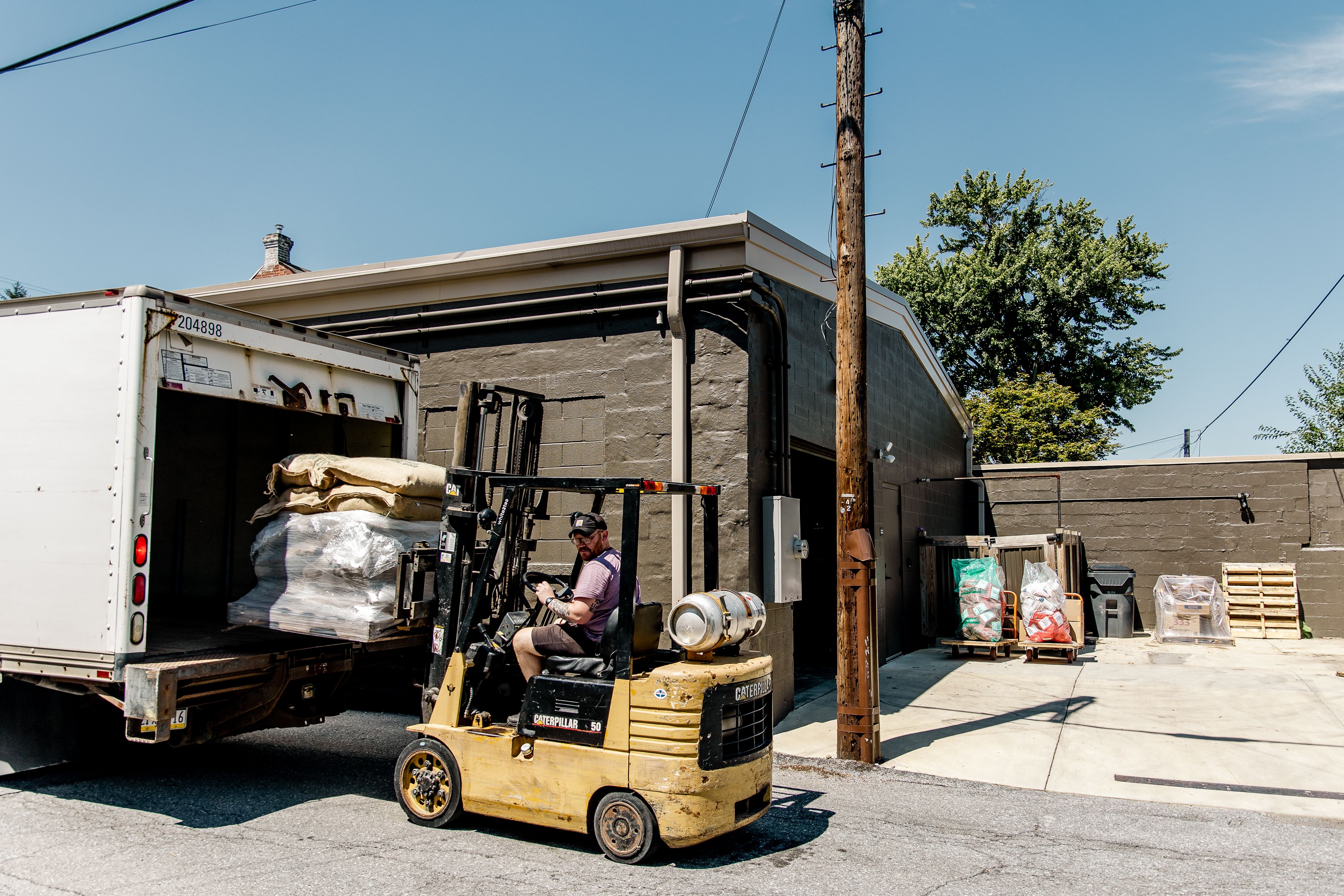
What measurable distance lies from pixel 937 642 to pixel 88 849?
12.2m

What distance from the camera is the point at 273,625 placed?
620cm

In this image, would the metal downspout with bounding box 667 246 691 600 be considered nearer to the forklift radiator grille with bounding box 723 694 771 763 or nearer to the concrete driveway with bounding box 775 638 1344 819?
the concrete driveway with bounding box 775 638 1344 819

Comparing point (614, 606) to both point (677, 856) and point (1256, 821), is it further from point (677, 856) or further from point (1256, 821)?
point (1256, 821)

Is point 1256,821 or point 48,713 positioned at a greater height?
point 48,713

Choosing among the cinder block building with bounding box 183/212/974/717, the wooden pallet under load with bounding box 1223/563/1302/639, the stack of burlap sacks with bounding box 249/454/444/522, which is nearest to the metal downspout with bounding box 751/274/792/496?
the cinder block building with bounding box 183/212/974/717

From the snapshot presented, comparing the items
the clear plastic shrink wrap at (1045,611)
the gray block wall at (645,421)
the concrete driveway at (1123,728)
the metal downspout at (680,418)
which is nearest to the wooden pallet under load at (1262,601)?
the concrete driveway at (1123,728)

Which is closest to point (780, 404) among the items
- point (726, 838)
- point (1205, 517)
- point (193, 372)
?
point (726, 838)

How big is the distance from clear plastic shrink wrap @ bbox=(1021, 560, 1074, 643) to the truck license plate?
10616 millimetres

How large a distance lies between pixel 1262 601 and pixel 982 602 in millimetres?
6676

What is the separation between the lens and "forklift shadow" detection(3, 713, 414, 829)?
6180mm

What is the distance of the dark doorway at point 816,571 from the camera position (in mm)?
13250

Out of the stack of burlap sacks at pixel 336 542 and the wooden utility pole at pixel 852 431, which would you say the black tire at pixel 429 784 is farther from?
the wooden utility pole at pixel 852 431

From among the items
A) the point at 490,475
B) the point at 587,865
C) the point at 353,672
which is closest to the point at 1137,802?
the point at 587,865

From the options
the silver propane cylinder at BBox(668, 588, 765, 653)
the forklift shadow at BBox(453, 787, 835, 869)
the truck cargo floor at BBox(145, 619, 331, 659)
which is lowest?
the forklift shadow at BBox(453, 787, 835, 869)
